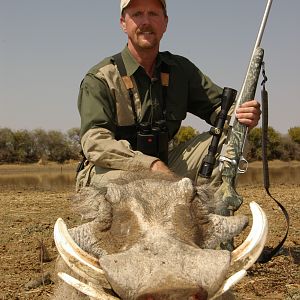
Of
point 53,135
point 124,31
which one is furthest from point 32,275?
point 53,135

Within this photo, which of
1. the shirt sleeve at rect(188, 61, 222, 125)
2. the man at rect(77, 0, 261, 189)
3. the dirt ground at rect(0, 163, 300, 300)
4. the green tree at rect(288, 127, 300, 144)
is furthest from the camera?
the green tree at rect(288, 127, 300, 144)

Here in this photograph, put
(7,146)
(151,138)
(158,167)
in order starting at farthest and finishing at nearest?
(7,146)
(151,138)
(158,167)

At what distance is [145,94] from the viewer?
493 centimetres

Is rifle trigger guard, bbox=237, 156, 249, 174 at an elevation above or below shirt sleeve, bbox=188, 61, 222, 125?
below

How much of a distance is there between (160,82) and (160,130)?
54cm

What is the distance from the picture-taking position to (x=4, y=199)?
13.2 meters

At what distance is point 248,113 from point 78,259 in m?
2.55

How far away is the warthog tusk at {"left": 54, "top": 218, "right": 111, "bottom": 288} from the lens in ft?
8.42

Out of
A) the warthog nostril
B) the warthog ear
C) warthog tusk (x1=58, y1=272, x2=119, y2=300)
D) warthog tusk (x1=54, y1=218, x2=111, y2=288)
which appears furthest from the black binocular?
the warthog nostril

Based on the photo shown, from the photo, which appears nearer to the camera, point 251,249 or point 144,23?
point 251,249

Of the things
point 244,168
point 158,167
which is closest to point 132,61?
point 244,168

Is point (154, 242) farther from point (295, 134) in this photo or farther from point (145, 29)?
point (295, 134)

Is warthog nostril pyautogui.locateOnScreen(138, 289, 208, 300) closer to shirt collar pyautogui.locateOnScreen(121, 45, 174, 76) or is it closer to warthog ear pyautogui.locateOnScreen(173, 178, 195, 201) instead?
warthog ear pyautogui.locateOnScreen(173, 178, 195, 201)

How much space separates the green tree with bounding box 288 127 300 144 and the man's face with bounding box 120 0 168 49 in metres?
41.5
